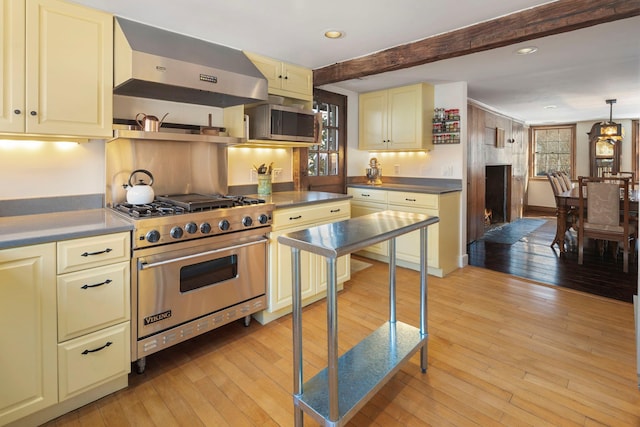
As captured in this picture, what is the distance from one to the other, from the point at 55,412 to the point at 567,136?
32.0ft

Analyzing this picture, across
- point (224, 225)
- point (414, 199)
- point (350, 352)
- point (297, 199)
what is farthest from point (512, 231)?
point (224, 225)

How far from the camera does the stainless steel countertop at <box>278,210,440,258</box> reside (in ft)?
4.40

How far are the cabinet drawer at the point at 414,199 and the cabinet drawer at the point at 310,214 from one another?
1.05 metres

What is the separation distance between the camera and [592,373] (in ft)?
6.75

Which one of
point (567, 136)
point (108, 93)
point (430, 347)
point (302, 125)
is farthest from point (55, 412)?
point (567, 136)

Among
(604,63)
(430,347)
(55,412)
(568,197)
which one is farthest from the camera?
(568,197)

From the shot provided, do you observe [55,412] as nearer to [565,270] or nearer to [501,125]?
[565,270]

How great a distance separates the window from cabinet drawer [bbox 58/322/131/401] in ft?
29.6

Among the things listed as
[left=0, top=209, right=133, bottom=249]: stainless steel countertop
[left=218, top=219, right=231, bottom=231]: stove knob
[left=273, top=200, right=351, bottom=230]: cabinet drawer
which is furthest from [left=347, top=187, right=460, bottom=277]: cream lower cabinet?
[left=0, top=209, right=133, bottom=249]: stainless steel countertop

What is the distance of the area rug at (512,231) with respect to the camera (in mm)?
5480

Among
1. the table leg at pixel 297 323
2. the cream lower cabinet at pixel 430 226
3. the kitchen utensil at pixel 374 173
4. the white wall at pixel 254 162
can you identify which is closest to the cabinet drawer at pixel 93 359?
the table leg at pixel 297 323

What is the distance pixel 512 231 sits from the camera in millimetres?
6105

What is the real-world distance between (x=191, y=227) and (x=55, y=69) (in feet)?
3.69

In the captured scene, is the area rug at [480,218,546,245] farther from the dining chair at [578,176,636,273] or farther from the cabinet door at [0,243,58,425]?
the cabinet door at [0,243,58,425]
